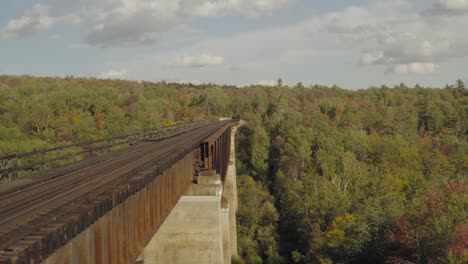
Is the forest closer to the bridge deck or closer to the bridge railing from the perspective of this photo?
the bridge railing

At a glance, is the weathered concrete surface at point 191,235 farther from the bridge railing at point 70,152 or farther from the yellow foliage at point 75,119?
the yellow foliage at point 75,119

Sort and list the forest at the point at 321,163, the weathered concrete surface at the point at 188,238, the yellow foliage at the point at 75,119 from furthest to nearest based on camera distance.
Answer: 1. the yellow foliage at the point at 75,119
2. the forest at the point at 321,163
3. the weathered concrete surface at the point at 188,238

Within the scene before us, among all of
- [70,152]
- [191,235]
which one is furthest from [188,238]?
[70,152]

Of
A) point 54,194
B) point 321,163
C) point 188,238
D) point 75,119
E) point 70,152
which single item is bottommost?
point 321,163

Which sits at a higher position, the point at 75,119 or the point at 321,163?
the point at 75,119

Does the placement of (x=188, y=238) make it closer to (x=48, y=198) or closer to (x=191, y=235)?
(x=191, y=235)

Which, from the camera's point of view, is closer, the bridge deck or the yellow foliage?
the bridge deck

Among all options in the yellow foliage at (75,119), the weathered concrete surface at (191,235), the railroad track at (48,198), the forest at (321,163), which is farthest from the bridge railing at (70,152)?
the yellow foliage at (75,119)

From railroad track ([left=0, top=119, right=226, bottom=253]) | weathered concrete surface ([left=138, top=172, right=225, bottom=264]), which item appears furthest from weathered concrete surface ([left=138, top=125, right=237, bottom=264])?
railroad track ([left=0, top=119, right=226, bottom=253])
